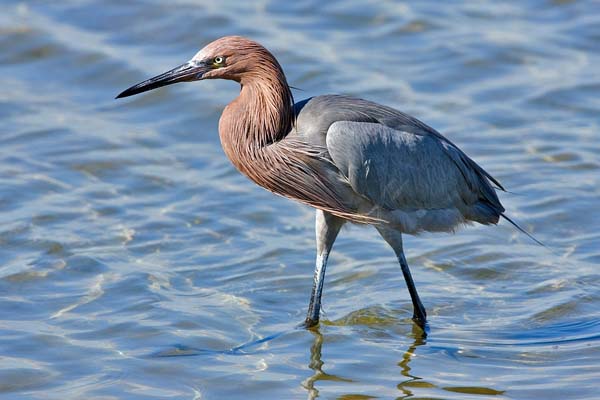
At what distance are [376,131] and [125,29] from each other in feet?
22.3

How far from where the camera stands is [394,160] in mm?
7395

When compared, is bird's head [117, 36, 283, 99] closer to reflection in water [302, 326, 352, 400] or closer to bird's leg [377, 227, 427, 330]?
bird's leg [377, 227, 427, 330]

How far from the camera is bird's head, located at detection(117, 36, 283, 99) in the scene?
280 inches

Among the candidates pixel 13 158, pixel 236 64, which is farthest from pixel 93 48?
pixel 236 64

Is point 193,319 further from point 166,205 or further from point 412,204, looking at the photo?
point 166,205

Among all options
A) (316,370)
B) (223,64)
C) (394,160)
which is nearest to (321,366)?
(316,370)

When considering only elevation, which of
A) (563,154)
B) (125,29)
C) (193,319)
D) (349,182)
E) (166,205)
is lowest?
(193,319)

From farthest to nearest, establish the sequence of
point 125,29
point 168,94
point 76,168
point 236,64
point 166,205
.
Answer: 1. point 125,29
2. point 168,94
3. point 76,168
4. point 166,205
5. point 236,64

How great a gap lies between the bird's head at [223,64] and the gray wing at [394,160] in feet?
1.42

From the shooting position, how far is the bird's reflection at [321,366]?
255 inches

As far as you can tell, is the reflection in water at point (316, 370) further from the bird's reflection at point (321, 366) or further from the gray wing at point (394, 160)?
the gray wing at point (394, 160)

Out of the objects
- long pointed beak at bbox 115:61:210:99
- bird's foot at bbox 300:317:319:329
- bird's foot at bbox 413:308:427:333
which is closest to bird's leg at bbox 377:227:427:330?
bird's foot at bbox 413:308:427:333

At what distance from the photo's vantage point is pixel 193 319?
24.4 feet

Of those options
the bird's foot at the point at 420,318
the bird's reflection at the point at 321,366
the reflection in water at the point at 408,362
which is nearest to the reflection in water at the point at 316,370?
the bird's reflection at the point at 321,366
